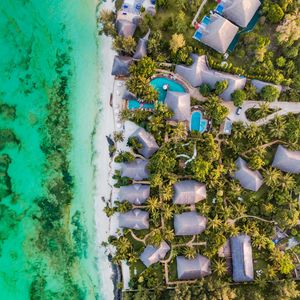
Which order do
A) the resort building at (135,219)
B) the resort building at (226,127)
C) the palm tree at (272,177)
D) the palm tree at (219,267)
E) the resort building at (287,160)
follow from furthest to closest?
the resort building at (226,127), the resort building at (287,160), the palm tree at (272,177), the palm tree at (219,267), the resort building at (135,219)

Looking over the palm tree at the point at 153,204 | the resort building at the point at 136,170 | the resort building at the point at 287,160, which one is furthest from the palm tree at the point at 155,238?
the resort building at the point at 287,160

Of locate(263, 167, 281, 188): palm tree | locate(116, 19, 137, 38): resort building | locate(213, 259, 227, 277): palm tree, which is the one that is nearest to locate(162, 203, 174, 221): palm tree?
locate(213, 259, 227, 277): palm tree

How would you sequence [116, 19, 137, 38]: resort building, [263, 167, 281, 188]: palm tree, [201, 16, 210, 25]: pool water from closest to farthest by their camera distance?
[263, 167, 281, 188]: palm tree, [116, 19, 137, 38]: resort building, [201, 16, 210, 25]: pool water

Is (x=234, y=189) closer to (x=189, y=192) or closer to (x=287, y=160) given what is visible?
(x=189, y=192)

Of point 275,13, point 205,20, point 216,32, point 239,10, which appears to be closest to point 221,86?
point 216,32

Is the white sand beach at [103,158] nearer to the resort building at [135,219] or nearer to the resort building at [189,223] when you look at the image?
the resort building at [135,219]

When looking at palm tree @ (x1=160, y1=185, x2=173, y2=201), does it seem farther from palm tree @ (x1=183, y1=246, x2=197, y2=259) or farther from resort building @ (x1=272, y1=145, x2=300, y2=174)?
resort building @ (x1=272, y1=145, x2=300, y2=174)
